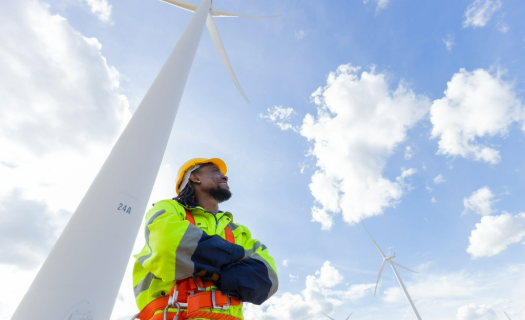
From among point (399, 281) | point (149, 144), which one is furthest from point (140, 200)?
point (399, 281)

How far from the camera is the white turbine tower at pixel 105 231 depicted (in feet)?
7.47

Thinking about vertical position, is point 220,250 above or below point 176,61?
below

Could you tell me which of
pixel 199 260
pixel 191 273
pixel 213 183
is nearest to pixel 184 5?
pixel 213 183

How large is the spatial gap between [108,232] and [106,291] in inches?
19.3

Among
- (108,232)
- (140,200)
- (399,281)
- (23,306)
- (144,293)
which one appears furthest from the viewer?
(399,281)

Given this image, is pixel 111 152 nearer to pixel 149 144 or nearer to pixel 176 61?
pixel 149 144

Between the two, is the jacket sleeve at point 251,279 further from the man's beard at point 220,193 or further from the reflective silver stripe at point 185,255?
the man's beard at point 220,193

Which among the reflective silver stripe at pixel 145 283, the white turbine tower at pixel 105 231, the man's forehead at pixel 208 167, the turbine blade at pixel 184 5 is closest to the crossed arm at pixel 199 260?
the reflective silver stripe at pixel 145 283

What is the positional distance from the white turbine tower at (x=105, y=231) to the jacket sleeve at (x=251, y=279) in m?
1.19

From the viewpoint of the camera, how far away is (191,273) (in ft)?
10.8

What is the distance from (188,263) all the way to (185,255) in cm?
10

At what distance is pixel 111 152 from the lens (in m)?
3.33

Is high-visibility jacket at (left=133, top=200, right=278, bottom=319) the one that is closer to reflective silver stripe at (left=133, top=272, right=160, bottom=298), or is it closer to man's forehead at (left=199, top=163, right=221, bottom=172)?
reflective silver stripe at (left=133, top=272, right=160, bottom=298)

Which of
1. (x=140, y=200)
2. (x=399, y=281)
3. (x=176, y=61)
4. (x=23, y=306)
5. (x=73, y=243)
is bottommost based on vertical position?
(x=23, y=306)
